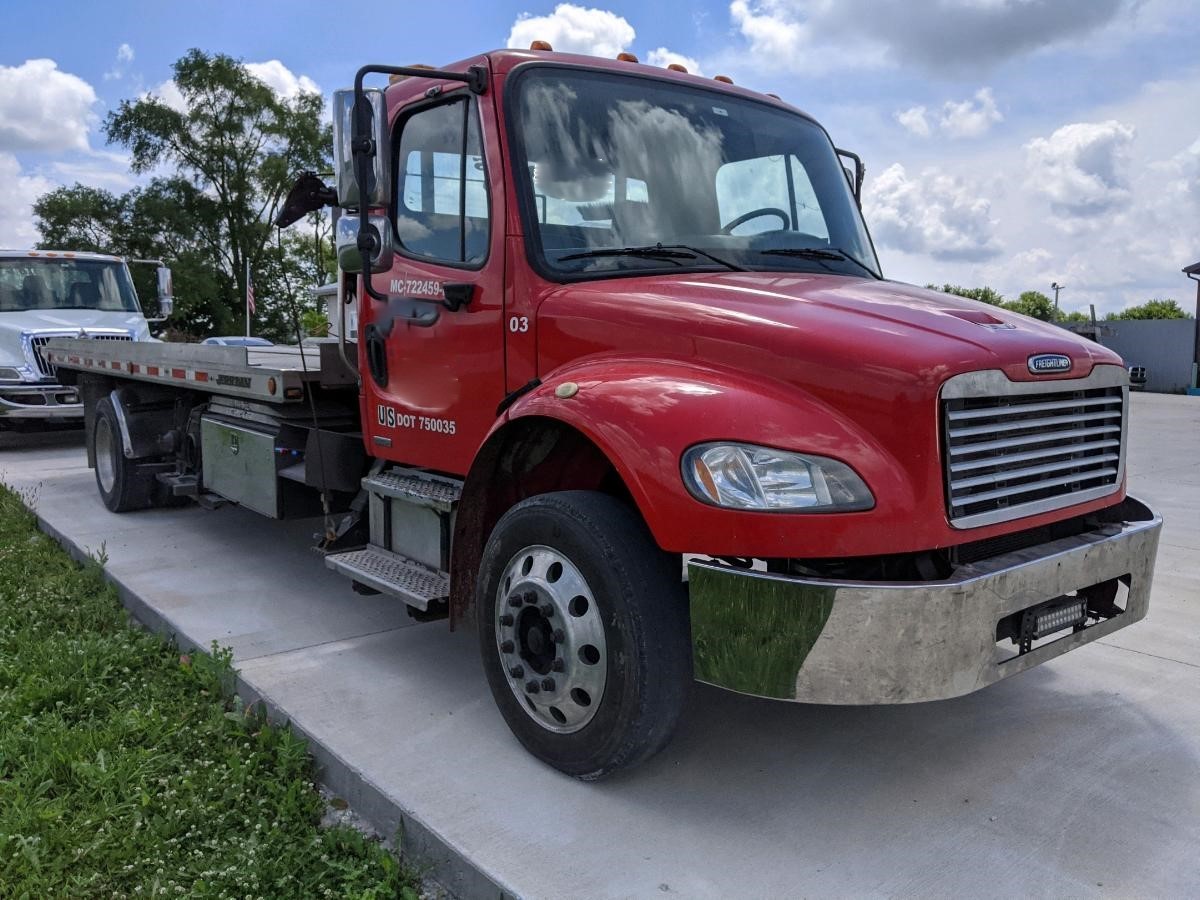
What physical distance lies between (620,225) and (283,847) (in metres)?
2.36

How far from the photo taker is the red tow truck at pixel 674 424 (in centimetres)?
279

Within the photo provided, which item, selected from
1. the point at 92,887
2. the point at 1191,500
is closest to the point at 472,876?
the point at 92,887

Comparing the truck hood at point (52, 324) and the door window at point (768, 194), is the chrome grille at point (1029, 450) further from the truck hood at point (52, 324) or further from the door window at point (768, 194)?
the truck hood at point (52, 324)

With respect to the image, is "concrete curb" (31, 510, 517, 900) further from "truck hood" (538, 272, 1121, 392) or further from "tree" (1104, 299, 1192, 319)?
"tree" (1104, 299, 1192, 319)

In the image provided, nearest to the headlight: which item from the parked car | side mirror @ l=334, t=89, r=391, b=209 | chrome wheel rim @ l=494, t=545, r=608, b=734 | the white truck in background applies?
chrome wheel rim @ l=494, t=545, r=608, b=734

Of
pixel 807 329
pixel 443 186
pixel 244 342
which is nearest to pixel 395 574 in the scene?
pixel 443 186

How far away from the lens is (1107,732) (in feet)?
12.0

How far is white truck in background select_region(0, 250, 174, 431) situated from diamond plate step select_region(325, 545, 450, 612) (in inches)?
314

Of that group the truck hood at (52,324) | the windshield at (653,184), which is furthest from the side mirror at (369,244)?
the truck hood at (52,324)

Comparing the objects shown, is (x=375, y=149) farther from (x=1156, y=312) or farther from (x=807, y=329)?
(x=1156, y=312)

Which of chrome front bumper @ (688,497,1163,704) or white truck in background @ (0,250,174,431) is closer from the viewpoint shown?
chrome front bumper @ (688,497,1163,704)

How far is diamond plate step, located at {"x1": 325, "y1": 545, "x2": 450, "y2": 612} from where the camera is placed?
3902mm

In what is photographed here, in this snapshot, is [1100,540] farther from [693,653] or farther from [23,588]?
[23,588]

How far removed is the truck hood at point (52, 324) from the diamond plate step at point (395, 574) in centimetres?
917
